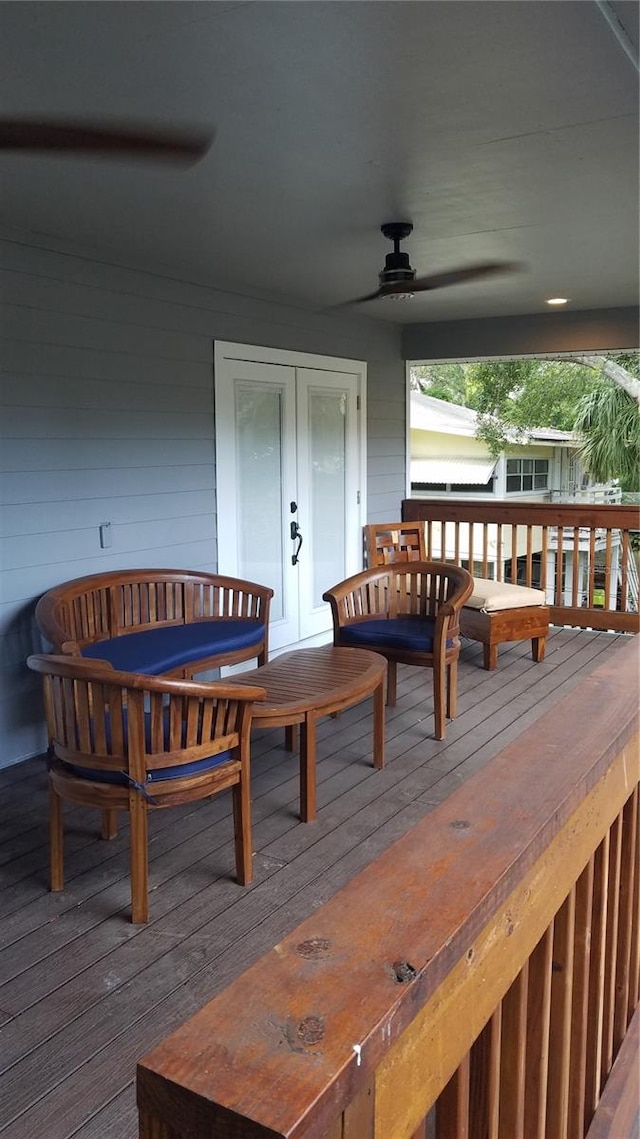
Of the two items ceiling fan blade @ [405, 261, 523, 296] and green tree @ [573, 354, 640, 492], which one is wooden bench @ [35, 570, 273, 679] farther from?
green tree @ [573, 354, 640, 492]

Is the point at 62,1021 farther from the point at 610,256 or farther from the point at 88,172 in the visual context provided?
the point at 610,256

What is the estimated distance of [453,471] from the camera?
13320 millimetres

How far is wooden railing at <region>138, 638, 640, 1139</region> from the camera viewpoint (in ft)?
Result: 2.06

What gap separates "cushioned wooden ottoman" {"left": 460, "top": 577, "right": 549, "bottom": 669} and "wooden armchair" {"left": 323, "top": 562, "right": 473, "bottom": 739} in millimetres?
575

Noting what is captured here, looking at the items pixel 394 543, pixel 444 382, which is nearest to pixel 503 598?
pixel 394 543

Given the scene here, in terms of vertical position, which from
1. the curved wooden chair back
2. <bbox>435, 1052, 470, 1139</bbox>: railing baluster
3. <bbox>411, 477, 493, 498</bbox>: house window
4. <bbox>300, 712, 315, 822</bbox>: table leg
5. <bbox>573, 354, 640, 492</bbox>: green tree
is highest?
<bbox>573, 354, 640, 492</bbox>: green tree

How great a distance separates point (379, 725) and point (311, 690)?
0.57m

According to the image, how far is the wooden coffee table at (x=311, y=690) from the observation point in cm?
312

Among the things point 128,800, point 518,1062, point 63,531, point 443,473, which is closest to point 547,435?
point 443,473

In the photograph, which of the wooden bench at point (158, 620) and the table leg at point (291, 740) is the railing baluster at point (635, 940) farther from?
the table leg at point (291, 740)

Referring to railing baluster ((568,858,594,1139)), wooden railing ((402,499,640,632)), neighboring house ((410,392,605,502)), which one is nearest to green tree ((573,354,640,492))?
neighboring house ((410,392,605,502))

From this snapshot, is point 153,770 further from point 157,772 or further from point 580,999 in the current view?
point 580,999

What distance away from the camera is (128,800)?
99.6 inches

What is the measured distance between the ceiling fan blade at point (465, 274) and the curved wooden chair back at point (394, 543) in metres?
1.97
